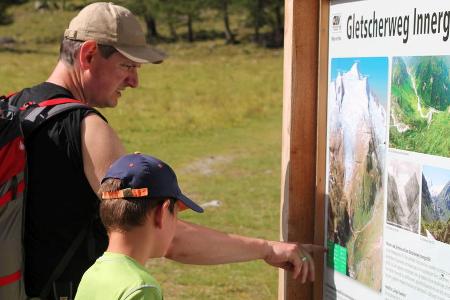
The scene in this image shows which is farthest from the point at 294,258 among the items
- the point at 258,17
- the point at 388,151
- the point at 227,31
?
the point at 227,31

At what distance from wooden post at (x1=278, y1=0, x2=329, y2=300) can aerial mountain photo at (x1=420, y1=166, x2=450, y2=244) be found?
72cm

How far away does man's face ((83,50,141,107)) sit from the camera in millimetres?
3104

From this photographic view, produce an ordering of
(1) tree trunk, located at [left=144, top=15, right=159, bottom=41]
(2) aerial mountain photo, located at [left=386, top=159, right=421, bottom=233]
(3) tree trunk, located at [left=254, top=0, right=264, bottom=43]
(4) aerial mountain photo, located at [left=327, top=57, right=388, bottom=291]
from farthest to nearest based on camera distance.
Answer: (1) tree trunk, located at [left=144, top=15, right=159, bottom=41]
(3) tree trunk, located at [left=254, top=0, right=264, bottom=43]
(4) aerial mountain photo, located at [left=327, top=57, right=388, bottom=291]
(2) aerial mountain photo, located at [left=386, top=159, right=421, bottom=233]

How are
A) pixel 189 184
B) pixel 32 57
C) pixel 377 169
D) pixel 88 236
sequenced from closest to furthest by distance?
pixel 377 169 < pixel 88 236 < pixel 189 184 < pixel 32 57

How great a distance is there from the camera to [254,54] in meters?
54.2

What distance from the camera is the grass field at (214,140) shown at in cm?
736

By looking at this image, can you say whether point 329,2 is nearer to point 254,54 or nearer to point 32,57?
point 32,57

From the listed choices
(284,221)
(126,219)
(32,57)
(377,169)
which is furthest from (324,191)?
(32,57)

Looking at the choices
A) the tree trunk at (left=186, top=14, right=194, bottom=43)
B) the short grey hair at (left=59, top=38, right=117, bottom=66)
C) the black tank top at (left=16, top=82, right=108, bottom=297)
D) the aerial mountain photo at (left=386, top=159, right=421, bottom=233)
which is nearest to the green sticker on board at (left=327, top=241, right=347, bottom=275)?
the aerial mountain photo at (left=386, top=159, right=421, bottom=233)

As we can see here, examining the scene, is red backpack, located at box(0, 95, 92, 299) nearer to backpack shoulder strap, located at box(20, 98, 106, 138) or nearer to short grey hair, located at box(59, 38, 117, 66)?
backpack shoulder strap, located at box(20, 98, 106, 138)

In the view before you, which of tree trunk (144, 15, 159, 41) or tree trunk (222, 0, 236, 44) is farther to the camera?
tree trunk (144, 15, 159, 41)

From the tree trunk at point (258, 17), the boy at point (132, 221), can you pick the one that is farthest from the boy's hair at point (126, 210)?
the tree trunk at point (258, 17)

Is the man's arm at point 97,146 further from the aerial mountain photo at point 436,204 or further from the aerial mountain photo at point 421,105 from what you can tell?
the aerial mountain photo at point 436,204

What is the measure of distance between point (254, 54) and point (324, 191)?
51.5m
